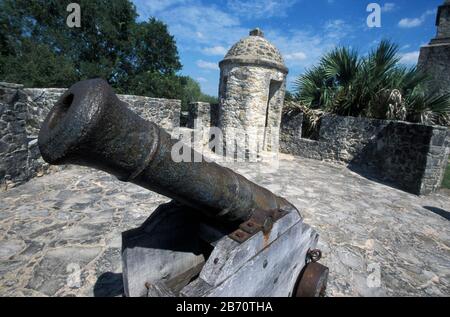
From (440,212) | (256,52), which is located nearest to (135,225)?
(440,212)

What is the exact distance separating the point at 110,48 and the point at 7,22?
250 inches

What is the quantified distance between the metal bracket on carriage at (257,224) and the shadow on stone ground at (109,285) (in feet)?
5.03

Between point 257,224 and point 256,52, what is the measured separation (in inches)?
296

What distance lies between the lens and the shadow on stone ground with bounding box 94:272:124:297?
2482 millimetres

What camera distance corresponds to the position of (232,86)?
27.6ft

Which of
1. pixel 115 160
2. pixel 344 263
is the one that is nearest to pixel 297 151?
pixel 344 263

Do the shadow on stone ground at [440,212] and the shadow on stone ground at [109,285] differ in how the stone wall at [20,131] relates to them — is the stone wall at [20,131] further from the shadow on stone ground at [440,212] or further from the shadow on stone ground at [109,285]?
the shadow on stone ground at [440,212]

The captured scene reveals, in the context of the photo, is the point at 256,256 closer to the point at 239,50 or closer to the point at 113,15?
the point at 239,50

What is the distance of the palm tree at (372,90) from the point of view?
8.07 m

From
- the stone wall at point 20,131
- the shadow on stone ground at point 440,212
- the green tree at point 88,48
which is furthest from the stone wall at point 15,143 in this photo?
the green tree at point 88,48

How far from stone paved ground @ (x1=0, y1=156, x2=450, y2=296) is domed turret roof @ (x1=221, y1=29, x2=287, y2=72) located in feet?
13.1

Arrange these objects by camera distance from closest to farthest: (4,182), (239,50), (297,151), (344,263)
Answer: (344,263), (4,182), (239,50), (297,151)

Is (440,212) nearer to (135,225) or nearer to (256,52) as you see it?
(135,225)

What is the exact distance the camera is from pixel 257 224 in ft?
6.11
